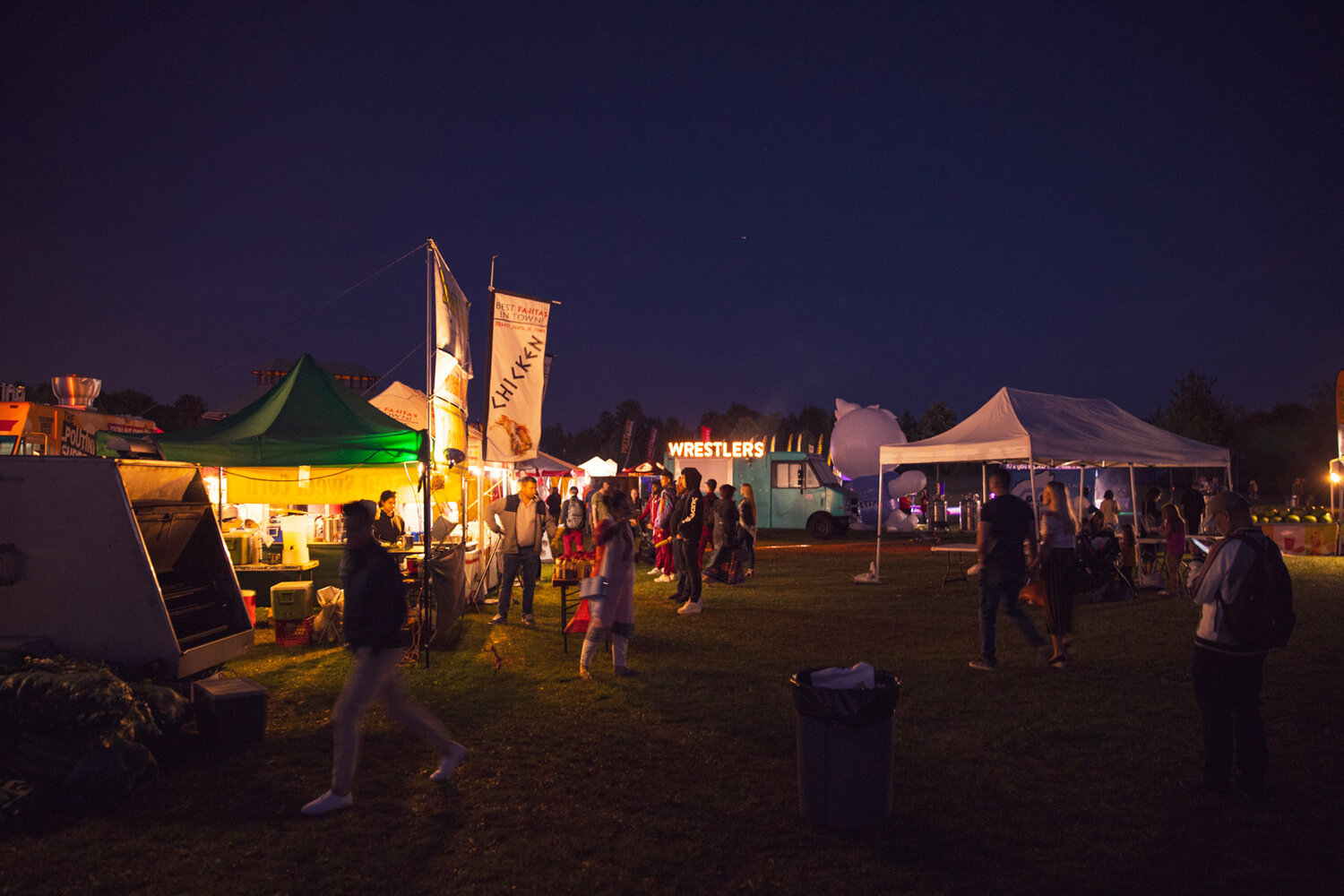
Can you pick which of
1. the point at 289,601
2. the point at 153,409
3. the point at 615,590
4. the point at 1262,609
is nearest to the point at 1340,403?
the point at 1262,609

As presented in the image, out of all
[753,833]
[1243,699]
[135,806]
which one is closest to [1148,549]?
[1243,699]

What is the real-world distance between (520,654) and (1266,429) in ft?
224

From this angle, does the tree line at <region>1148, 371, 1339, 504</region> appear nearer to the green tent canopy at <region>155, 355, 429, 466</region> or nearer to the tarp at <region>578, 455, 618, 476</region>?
the tarp at <region>578, 455, 618, 476</region>

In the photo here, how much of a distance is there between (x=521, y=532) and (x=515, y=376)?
6.52 ft

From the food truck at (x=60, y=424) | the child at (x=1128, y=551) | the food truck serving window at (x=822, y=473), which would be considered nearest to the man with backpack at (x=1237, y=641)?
the child at (x=1128, y=551)

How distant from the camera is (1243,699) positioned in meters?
4.22

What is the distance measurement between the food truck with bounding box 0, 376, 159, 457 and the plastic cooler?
474 cm

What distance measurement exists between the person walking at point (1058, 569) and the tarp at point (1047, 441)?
318 cm

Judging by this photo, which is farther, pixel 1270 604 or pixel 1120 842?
pixel 1270 604

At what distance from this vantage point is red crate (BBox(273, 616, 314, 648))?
9.12 metres

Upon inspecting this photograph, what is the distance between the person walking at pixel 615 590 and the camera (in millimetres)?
7207

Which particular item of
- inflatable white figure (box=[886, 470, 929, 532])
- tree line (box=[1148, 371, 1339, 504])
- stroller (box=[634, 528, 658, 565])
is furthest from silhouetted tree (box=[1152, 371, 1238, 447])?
stroller (box=[634, 528, 658, 565])

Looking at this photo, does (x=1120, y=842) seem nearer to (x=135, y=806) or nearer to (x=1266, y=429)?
(x=135, y=806)

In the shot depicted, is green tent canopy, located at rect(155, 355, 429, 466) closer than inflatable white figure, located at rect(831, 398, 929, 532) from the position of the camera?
Yes
